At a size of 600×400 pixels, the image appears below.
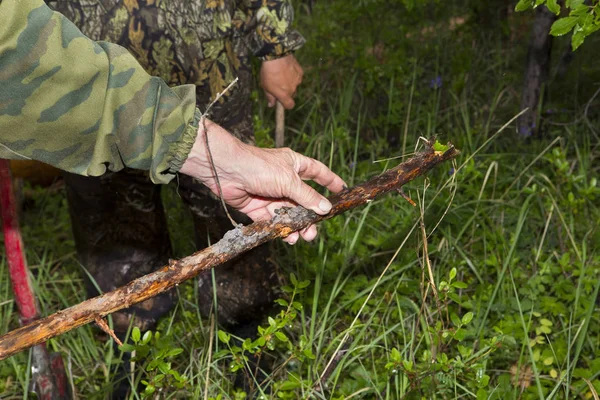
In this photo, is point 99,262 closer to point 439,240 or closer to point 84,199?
point 84,199

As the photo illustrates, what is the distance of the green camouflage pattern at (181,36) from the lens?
224cm

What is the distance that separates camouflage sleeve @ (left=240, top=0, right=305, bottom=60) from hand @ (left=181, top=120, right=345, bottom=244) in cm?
85

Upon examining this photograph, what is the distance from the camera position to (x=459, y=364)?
212cm

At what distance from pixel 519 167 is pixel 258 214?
76.6 inches

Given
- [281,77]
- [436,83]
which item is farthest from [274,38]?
Answer: [436,83]

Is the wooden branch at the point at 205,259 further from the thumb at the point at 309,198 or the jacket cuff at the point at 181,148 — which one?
the jacket cuff at the point at 181,148

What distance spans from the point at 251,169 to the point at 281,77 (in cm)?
104

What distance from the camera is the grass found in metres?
2.36

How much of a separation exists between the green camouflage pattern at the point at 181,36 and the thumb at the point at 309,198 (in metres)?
0.73

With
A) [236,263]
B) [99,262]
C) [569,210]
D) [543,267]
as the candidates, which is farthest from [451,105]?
[99,262]

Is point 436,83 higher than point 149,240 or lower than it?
higher

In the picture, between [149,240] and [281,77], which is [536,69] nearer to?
[281,77]

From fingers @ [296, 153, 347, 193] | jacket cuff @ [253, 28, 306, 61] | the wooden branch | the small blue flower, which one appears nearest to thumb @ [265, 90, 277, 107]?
jacket cuff @ [253, 28, 306, 61]

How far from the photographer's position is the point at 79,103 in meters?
1.61
